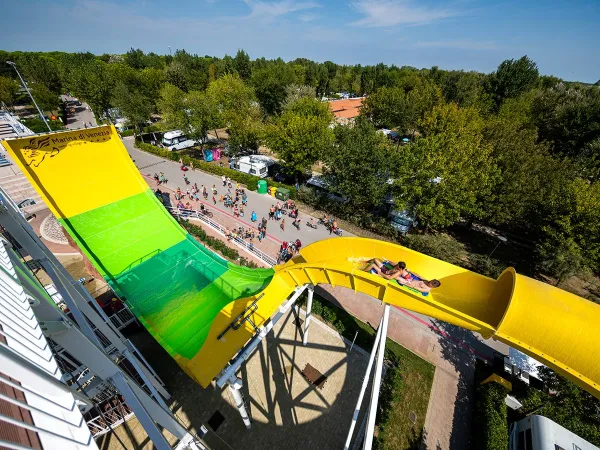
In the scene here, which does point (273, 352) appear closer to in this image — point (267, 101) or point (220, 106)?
point (220, 106)

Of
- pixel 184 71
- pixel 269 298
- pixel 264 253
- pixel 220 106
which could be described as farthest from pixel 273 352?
pixel 184 71

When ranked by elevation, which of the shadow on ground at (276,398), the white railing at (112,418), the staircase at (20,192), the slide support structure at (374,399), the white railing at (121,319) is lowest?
the shadow on ground at (276,398)

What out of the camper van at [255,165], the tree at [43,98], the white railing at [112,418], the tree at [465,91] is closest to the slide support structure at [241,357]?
the white railing at [112,418]

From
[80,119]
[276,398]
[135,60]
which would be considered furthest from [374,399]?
[135,60]

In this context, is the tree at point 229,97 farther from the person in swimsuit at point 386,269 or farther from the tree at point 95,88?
the person in swimsuit at point 386,269

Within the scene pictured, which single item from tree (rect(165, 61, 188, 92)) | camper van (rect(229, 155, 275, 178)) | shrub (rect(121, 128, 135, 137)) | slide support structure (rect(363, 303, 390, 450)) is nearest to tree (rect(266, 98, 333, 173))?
camper van (rect(229, 155, 275, 178))

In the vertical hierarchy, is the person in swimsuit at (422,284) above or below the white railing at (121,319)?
above

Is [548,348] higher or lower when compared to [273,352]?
higher
